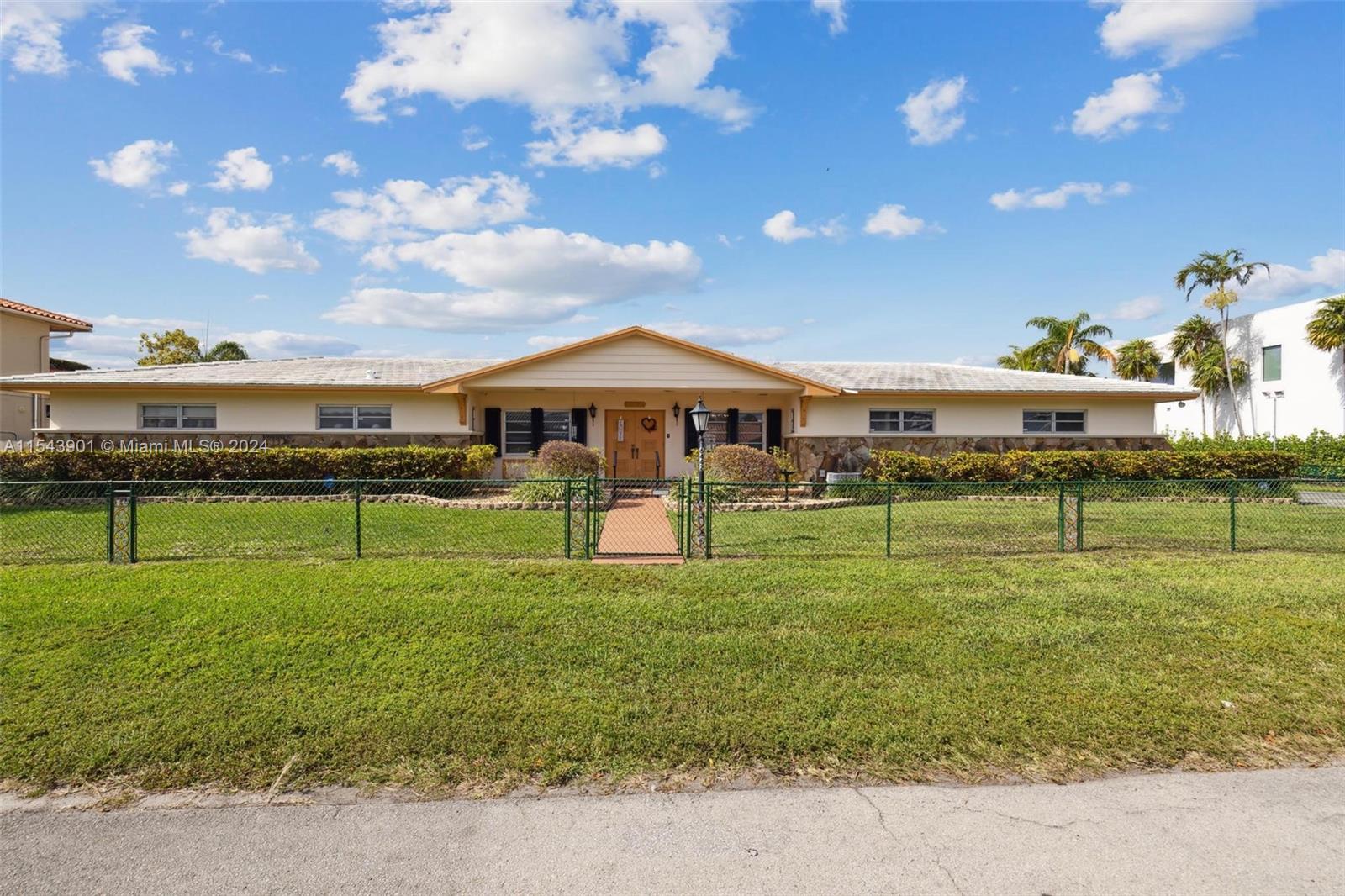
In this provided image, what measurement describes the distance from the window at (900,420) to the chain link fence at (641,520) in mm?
3113

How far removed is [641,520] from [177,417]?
13.1 metres

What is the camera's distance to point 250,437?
58.8ft

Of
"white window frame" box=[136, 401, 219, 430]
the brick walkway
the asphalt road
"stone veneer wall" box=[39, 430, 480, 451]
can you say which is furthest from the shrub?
"white window frame" box=[136, 401, 219, 430]

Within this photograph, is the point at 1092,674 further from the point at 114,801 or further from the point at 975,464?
the point at 975,464

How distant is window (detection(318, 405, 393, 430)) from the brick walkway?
24.1 ft

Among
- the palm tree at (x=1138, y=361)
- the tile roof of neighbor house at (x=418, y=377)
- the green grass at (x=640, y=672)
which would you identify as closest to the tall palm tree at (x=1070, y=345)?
the palm tree at (x=1138, y=361)

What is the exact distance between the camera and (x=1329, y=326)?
942 inches

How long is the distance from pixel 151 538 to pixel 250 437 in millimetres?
8768

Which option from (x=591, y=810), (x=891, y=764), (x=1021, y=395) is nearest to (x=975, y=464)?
(x=1021, y=395)

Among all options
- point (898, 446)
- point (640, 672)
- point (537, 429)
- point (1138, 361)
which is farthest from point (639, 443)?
point (1138, 361)

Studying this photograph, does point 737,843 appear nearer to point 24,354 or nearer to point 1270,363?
point 24,354

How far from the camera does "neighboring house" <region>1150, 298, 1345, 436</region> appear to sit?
2488 centimetres

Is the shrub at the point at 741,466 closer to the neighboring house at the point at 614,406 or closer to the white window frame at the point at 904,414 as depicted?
the neighboring house at the point at 614,406

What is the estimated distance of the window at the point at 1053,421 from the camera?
1906cm
